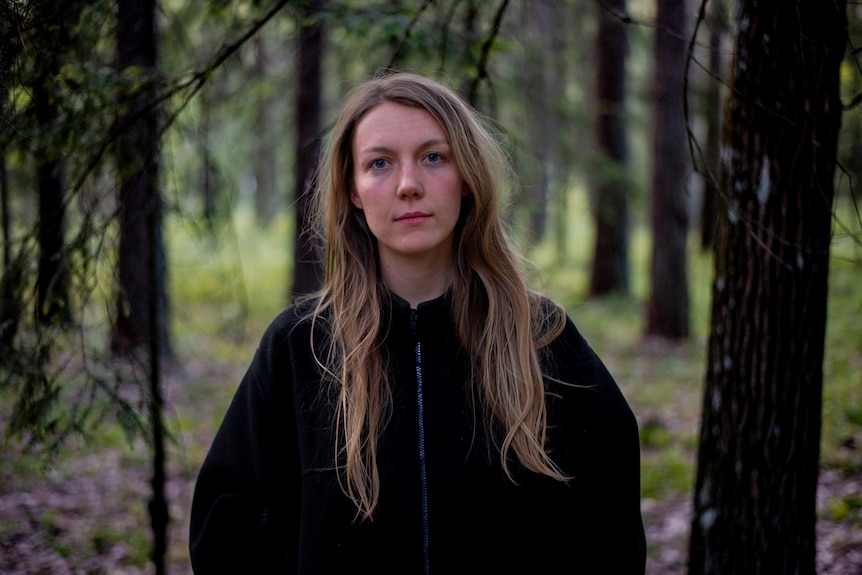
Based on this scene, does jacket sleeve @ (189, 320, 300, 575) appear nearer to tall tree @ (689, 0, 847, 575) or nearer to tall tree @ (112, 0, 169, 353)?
tall tree @ (112, 0, 169, 353)

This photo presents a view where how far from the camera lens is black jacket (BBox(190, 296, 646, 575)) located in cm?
227

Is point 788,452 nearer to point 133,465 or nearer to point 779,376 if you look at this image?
point 779,376

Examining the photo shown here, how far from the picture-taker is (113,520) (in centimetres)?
582

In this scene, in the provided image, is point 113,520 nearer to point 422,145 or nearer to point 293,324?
point 293,324

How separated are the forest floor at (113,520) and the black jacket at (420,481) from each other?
6.70ft

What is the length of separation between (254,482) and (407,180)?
43.6 inches

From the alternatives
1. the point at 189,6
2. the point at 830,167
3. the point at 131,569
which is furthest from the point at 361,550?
the point at 189,6

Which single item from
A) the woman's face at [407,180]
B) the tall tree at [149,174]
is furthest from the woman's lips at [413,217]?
the tall tree at [149,174]

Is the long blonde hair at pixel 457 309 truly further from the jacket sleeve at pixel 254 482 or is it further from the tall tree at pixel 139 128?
the tall tree at pixel 139 128

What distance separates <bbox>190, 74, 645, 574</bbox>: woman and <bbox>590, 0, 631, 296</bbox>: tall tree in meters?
9.36

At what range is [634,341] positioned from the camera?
11336mm

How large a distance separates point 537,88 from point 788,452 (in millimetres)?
7824

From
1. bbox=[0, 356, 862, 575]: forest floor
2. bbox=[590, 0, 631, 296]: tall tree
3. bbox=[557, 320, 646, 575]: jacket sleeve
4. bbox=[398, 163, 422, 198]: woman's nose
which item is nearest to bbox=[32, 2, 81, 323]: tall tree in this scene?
bbox=[0, 356, 862, 575]: forest floor

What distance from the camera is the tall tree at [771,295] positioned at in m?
2.95
